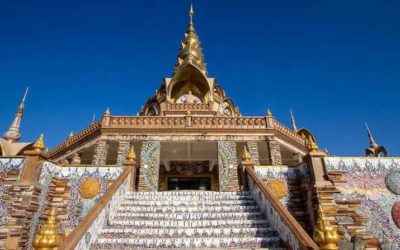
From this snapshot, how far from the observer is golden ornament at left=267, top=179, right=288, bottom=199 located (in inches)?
365

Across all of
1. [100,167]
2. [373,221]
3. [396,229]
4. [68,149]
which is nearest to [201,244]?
[100,167]

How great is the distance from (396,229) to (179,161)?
11.2 m

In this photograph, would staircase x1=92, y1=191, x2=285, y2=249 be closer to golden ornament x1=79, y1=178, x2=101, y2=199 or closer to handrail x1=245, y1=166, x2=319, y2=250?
handrail x1=245, y1=166, x2=319, y2=250

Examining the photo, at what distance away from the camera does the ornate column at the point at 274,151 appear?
1320cm

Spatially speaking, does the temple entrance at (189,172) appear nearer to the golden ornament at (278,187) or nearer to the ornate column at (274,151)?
the ornate column at (274,151)

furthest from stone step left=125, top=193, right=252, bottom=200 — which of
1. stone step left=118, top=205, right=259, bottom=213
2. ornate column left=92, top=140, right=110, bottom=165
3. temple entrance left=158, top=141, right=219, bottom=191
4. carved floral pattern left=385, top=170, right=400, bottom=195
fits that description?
temple entrance left=158, top=141, right=219, bottom=191

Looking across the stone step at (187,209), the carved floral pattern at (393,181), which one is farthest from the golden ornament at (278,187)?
the carved floral pattern at (393,181)

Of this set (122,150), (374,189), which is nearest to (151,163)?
(122,150)

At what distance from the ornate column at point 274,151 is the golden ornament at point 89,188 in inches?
325

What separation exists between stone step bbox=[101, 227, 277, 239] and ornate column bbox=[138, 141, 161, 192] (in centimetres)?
550

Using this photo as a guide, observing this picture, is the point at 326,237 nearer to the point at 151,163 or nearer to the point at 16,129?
the point at 151,163

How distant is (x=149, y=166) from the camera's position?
12.2m

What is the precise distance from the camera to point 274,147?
1379 cm

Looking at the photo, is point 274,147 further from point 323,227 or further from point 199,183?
point 323,227
